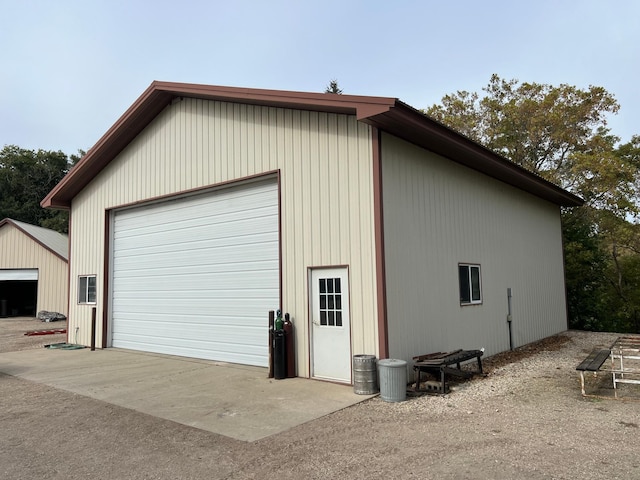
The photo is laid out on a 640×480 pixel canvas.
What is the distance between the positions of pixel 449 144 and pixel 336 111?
2.40 metres

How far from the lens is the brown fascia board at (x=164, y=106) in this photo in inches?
301

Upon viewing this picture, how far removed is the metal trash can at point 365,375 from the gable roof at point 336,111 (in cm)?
385

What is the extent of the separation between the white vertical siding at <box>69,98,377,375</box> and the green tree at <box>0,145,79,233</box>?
39.8 m

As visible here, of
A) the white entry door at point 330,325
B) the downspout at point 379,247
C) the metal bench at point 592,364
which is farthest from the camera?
the white entry door at point 330,325

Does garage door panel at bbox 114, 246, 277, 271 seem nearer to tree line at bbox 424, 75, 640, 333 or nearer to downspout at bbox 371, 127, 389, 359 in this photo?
downspout at bbox 371, 127, 389, 359

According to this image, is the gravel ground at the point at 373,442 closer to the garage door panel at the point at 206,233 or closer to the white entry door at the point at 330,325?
the white entry door at the point at 330,325

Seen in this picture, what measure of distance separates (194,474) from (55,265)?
23.6 meters

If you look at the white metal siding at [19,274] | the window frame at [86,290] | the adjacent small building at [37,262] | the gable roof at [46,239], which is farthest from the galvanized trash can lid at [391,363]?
the white metal siding at [19,274]

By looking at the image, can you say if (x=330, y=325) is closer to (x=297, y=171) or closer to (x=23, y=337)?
(x=297, y=171)

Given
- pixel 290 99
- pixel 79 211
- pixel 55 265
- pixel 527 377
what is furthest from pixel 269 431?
pixel 55 265

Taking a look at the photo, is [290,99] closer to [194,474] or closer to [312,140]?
[312,140]

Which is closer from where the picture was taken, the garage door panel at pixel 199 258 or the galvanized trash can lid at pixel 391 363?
the galvanized trash can lid at pixel 391 363

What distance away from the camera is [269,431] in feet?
18.5

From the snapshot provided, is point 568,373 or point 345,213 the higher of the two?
point 345,213
